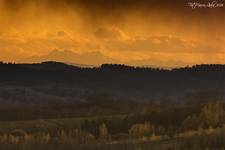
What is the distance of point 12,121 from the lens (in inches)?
5753

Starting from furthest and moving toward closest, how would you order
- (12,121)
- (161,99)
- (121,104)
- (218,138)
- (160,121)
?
(161,99), (121,104), (12,121), (160,121), (218,138)

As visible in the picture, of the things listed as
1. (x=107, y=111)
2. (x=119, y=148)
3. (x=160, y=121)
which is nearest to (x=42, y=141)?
(x=119, y=148)

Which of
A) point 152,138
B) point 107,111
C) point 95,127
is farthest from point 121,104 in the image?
point 152,138

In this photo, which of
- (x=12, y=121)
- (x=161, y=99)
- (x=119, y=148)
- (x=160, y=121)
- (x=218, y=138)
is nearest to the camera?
(x=218, y=138)

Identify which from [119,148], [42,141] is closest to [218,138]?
[119,148]

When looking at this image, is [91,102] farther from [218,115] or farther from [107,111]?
[218,115]

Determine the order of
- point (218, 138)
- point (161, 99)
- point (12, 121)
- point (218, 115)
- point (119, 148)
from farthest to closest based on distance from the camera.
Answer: point (161, 99), point (12, 121), point (218, 115), point (119, 148), point (218, 138)

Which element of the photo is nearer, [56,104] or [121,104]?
[121,104]

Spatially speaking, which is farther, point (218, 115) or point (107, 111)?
point (107, 111)

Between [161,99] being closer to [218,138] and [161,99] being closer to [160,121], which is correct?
[160,121]

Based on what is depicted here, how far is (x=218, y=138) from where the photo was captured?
90125 mm

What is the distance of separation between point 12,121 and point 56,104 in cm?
4832

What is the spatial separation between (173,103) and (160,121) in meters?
35.6

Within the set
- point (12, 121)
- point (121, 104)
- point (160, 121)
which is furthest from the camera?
point (121, 104)
